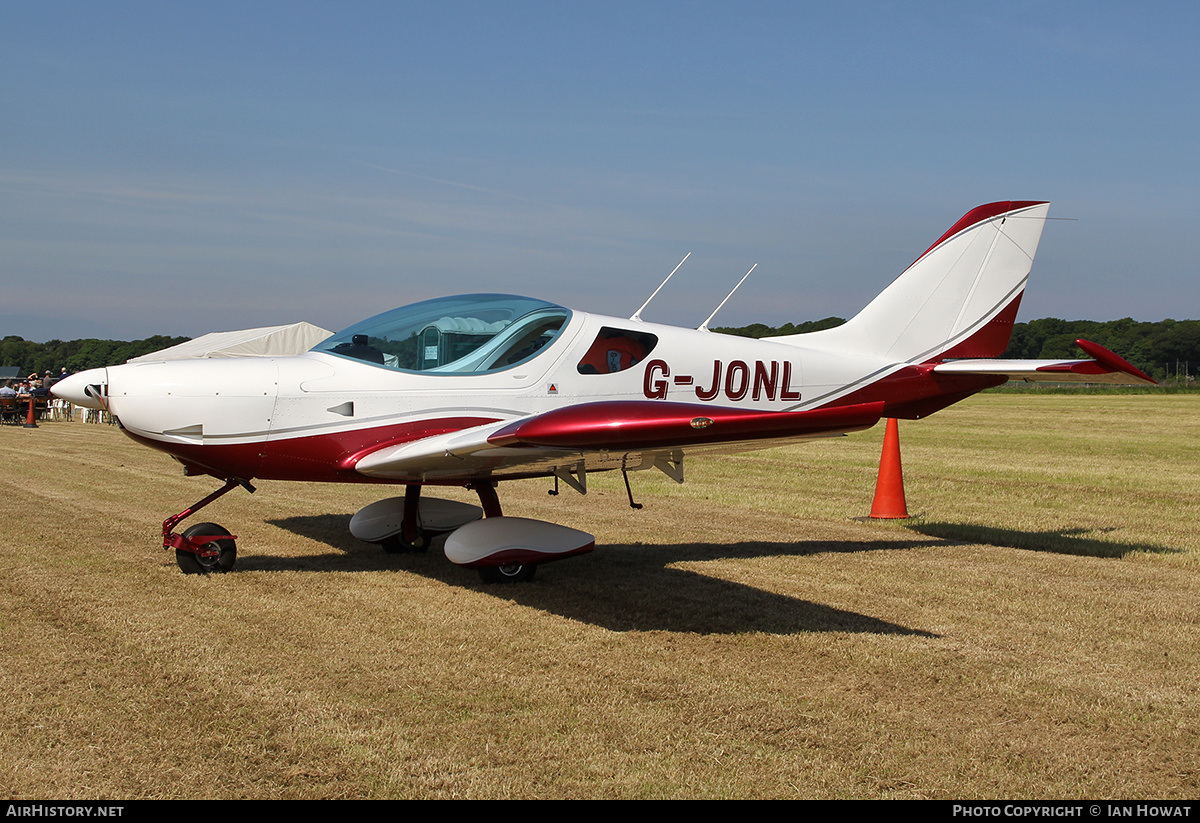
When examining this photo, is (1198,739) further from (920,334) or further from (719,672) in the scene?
(920,334)

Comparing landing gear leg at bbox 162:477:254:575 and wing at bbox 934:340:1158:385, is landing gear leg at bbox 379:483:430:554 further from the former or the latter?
wing at bbox 934:340:1158:385

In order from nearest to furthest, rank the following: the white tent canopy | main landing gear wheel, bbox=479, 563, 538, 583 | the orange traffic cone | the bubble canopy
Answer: main landing gear wheel, bbox=479, 563, 538, 583, the bubble canopy, the orange traffic cone, the white tent canopy

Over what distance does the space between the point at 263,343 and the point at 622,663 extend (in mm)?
16518

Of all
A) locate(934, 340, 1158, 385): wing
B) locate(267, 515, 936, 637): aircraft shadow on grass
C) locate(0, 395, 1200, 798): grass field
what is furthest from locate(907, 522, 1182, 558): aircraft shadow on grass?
locate(934, 340, 1158, 385): wing

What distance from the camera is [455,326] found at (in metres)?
6.50

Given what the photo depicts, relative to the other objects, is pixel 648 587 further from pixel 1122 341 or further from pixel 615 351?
pixel 1122 341

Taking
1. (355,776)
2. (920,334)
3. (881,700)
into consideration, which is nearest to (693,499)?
(920,334)

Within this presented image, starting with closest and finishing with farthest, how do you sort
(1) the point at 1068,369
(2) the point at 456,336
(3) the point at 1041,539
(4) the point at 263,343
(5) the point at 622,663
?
(5) the point at 622,663
(2) the point at 456,336
(1) the point at 1068,369
(3) the point at 1041,539
(4) the point at 263,343

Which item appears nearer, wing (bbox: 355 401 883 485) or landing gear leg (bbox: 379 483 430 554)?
wing (bbox: 355 401 883 485)

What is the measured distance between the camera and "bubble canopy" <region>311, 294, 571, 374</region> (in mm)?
6434

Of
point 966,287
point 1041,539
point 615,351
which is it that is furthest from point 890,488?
point 615,351

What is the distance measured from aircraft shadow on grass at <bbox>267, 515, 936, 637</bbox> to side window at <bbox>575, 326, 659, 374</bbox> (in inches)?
58.6

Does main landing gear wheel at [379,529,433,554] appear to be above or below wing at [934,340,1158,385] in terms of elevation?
below

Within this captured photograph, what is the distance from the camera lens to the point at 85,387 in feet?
19.7
